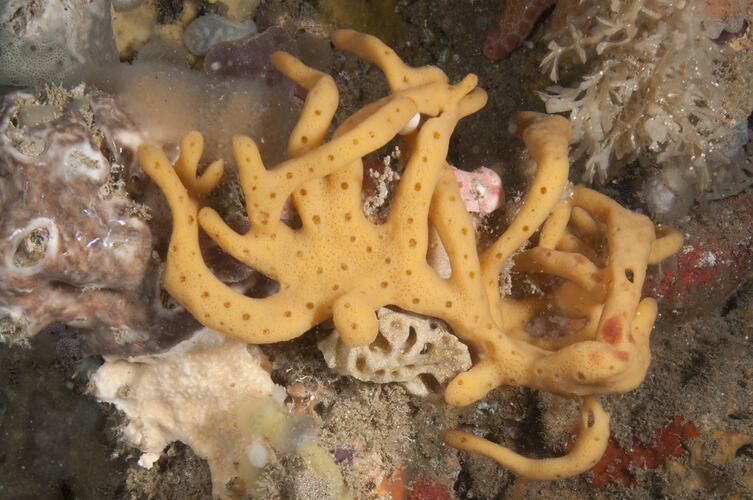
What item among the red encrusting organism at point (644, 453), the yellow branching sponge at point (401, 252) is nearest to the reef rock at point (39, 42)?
the yellow branching sponge at point (401, 252)

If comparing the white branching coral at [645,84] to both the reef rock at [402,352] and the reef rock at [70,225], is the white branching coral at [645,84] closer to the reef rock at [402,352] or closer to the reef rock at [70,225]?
the reef rock at [402,352]

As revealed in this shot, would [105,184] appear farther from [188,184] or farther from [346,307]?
[346,307]

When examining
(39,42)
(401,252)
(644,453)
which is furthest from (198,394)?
(644,453)

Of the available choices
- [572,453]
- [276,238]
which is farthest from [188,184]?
[572,453]

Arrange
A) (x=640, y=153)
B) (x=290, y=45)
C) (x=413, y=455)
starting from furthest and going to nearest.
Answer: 1. (x=640, y=153)
2. (x=413, y=455)
3. (x=290, y=45)

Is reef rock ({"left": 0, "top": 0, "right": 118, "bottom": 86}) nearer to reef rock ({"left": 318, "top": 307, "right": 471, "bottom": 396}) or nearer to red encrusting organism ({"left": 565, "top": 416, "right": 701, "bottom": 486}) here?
reef rock ({"left": 318, "top": 307, "right": 471, "bottom": 396})

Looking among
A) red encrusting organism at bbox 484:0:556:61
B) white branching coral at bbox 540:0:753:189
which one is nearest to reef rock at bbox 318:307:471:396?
white branching coral at bbox 540:0:753:189

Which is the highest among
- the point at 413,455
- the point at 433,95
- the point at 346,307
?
the point at 433,95

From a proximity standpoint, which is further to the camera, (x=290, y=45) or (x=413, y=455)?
(x=413, y=455)
